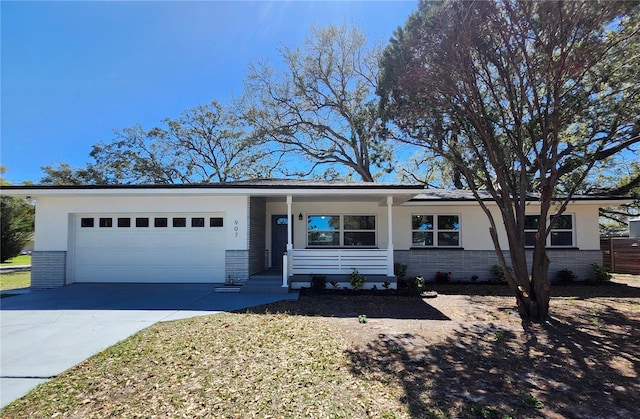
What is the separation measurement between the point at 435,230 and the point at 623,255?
34.4ft

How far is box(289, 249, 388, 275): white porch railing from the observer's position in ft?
34.1

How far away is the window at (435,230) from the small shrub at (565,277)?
3.73m

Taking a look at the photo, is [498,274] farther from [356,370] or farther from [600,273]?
[356,370]


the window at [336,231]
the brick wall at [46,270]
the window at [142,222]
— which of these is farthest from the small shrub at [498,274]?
the brick wall at [46,270]

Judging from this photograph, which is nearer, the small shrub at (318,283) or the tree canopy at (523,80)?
the tree canopy at (523,80)

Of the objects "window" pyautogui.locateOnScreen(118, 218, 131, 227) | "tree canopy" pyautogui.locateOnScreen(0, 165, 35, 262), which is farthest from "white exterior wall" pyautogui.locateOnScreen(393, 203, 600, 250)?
"tree canopy" pyautogui.locateOnScreen(0, 165, 35, 262)

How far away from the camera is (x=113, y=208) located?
36.2 feet

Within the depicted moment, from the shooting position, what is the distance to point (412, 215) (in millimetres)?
13047

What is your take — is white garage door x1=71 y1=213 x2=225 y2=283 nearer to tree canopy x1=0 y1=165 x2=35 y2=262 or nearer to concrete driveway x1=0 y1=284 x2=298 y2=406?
concrete driveway x1=0 y1=284 x2=298 y2=406

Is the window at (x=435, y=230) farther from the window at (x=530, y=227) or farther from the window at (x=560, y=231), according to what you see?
the window at (x=560, y=231)

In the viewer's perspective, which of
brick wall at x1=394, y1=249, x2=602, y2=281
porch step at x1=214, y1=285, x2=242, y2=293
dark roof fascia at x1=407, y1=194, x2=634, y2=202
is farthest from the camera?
brick wall at x1=394, y1=249, x2=602, y2=281

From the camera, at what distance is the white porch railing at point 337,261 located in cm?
1038

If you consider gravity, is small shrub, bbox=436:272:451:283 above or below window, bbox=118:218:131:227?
below

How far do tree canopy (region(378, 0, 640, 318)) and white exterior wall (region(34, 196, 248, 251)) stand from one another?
5.69 meters
